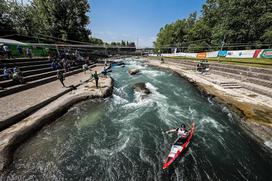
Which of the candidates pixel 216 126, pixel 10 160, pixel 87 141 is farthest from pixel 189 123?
pixel 10 160

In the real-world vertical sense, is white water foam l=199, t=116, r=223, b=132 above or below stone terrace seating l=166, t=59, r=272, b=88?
below

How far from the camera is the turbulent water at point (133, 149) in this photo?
571cm

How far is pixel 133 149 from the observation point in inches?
283

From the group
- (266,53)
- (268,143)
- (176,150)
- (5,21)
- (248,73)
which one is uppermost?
(5,21)

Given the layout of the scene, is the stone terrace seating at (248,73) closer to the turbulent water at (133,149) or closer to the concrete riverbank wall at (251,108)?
the concrete riverbank wall at (251,108)

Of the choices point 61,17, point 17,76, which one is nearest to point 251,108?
point 17,76

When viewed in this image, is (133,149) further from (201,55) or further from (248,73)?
(201,55)

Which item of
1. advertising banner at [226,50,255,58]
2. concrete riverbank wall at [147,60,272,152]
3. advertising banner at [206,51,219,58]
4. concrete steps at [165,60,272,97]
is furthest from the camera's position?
advertising banner at [206,51,219,58]

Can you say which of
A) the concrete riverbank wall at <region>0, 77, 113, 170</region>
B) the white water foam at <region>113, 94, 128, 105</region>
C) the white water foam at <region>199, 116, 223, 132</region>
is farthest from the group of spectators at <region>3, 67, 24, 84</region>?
the white water foam at <region>199, 116, 223, 132</region>

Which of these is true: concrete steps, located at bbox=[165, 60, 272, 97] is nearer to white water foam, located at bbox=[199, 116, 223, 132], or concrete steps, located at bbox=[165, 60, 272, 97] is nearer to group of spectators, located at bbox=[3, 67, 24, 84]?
white water foam, located at bbox=[199, 116, 223, 132]

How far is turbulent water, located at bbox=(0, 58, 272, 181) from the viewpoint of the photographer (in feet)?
18.7

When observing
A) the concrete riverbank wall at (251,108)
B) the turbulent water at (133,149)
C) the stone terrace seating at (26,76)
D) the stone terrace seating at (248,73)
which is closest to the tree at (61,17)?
the stone terrace seating at (26,76)

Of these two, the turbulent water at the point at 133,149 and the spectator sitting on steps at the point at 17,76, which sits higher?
the spectator sitting on steps at the point at 17,76

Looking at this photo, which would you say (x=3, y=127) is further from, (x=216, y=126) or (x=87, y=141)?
(x=216, y=126)
